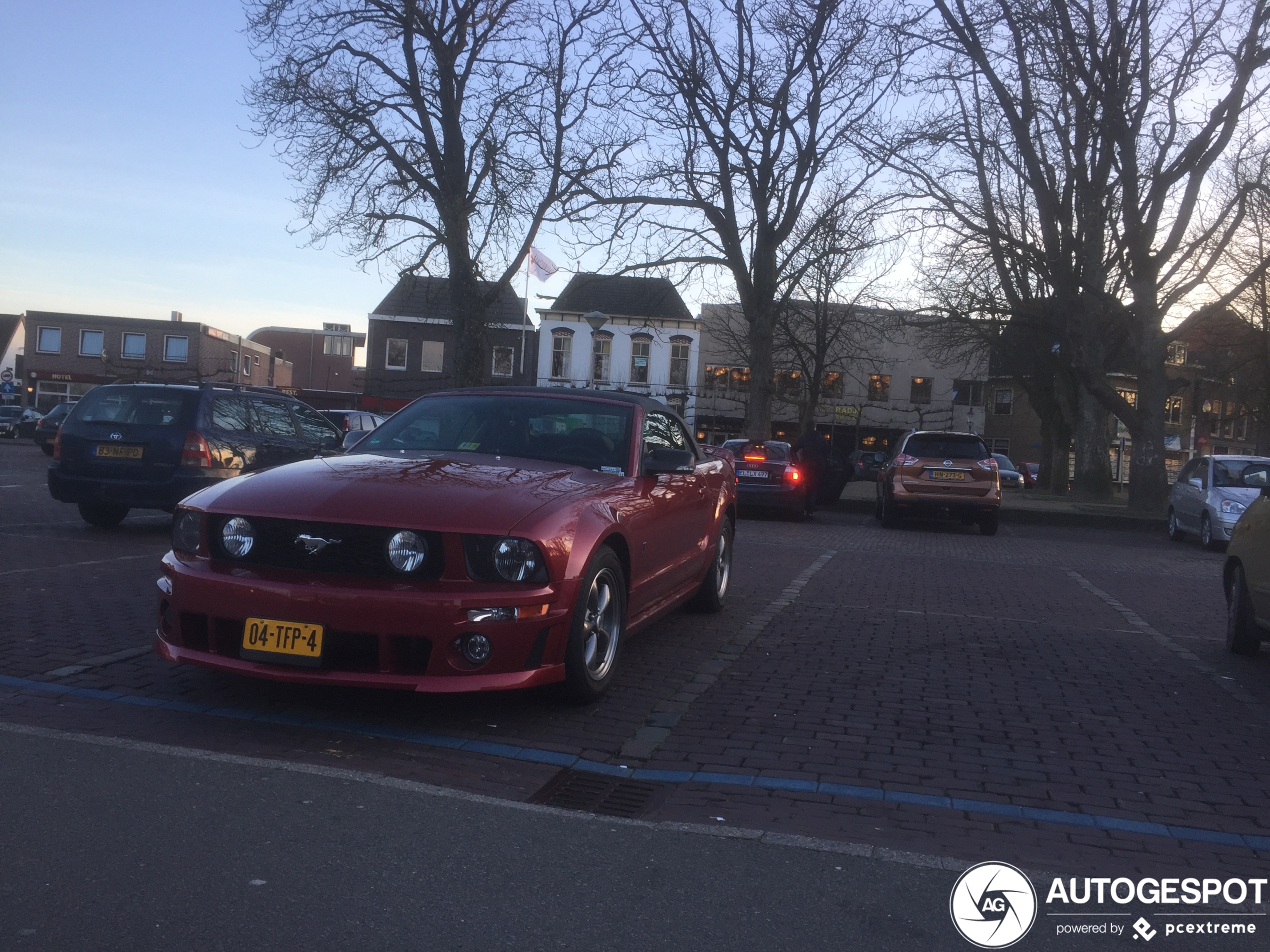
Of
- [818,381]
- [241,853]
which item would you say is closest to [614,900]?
[241,853]

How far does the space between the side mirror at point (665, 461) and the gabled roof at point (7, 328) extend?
72083 millimetres

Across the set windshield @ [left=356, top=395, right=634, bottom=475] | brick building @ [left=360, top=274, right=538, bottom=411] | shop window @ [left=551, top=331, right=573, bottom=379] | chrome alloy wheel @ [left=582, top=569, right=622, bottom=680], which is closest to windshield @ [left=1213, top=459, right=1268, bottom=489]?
windshield @ [left=356, top=395, right=634, bottom=475]

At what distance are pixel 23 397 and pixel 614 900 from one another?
228 ft

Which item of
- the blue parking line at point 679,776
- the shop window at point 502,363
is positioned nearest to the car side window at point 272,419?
the blue parking line at point 679,776

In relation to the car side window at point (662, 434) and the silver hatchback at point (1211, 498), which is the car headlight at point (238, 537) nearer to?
the car side window at point (662, 434)

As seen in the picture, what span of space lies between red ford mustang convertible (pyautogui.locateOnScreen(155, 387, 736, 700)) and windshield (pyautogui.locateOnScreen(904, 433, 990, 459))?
1383cm

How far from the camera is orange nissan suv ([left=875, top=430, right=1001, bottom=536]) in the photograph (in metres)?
18.4

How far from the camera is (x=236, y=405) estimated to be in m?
12.2

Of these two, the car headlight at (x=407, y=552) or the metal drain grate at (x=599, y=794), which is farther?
the car headlight at (x=407, y=552)

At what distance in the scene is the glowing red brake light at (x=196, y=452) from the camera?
37.6 feet

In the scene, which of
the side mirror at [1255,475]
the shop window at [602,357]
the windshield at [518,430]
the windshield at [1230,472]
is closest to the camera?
the windshield at [518,430]

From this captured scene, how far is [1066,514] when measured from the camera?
22.3 meters

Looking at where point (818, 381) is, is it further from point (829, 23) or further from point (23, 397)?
point (23, 397)

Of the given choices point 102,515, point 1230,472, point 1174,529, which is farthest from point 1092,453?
point 102,515
